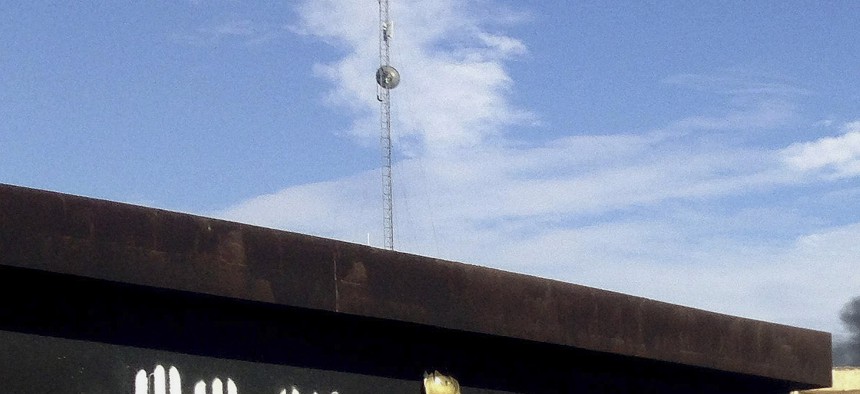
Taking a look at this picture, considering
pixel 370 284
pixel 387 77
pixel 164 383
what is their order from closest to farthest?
pixel 164 383
pixel 370 284
pixel 387 77

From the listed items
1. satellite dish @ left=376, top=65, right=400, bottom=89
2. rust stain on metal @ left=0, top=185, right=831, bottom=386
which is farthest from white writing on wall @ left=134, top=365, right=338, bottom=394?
satellite dish @ left=376, top=65, right=400, bottom=89

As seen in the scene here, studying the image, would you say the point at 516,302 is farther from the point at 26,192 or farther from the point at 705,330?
the point at 26,192

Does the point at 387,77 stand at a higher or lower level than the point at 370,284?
higher

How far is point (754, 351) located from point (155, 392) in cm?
637

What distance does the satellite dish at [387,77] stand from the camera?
27016 mm

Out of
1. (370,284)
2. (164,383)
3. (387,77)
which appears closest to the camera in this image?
(164,383)

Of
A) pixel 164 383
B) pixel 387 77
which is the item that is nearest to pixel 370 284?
pixel 164 383

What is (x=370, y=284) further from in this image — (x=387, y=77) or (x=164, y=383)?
(x=387, y=77)

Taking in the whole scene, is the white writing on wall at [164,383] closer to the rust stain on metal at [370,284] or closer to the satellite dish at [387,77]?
the rust stain on metal at [370,284]

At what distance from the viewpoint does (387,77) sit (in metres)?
27.1

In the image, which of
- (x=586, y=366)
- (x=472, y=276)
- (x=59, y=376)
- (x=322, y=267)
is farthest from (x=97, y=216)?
(x=586, y=366)

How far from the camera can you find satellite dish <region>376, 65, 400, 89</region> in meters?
27.0

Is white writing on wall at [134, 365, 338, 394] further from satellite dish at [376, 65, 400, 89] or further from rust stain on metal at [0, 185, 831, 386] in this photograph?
satellite dish at [376, 65, 400, 89]

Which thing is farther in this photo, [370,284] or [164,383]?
[370,284]
